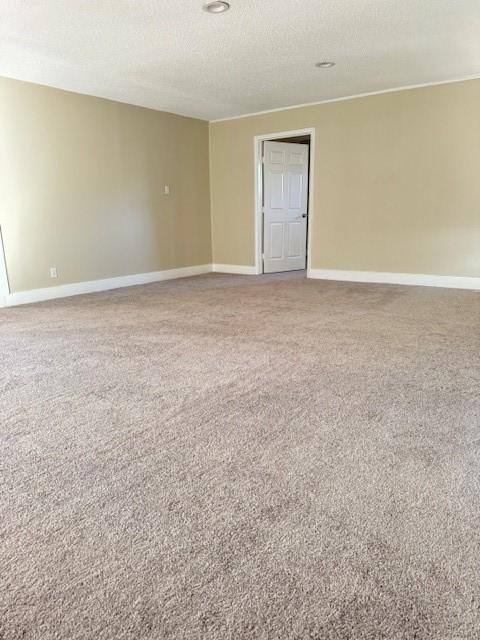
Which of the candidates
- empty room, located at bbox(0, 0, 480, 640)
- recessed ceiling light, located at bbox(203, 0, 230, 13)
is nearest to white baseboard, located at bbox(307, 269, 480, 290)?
empty room, located at bbox(0, 0, 480, 640)

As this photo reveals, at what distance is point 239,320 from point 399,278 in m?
2.93

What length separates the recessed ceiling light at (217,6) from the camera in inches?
123

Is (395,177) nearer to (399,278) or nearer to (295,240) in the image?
(399,278)

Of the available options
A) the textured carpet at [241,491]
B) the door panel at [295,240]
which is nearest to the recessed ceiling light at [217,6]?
the textured carpet at [241,491]

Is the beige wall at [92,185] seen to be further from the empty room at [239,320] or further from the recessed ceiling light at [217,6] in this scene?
the recessed ceiling light at [217,6]

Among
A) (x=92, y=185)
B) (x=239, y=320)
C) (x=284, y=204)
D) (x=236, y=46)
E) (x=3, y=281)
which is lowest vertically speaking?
(x=239, y=320)

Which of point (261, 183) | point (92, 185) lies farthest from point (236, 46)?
point (261, 183)

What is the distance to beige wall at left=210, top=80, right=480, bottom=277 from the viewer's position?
5.36 meters

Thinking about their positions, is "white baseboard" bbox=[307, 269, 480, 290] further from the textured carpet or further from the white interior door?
the textured carpet

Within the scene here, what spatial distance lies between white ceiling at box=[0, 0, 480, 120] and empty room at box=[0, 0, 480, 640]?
34mm

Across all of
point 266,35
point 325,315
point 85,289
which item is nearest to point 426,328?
point 325,315

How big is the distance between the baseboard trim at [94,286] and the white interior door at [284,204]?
129cm

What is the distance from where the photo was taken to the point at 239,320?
13.6 ft

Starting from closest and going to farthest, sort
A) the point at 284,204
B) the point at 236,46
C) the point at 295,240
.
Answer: the point at 236,46 → the point at 284,204 → the point at 295,240
